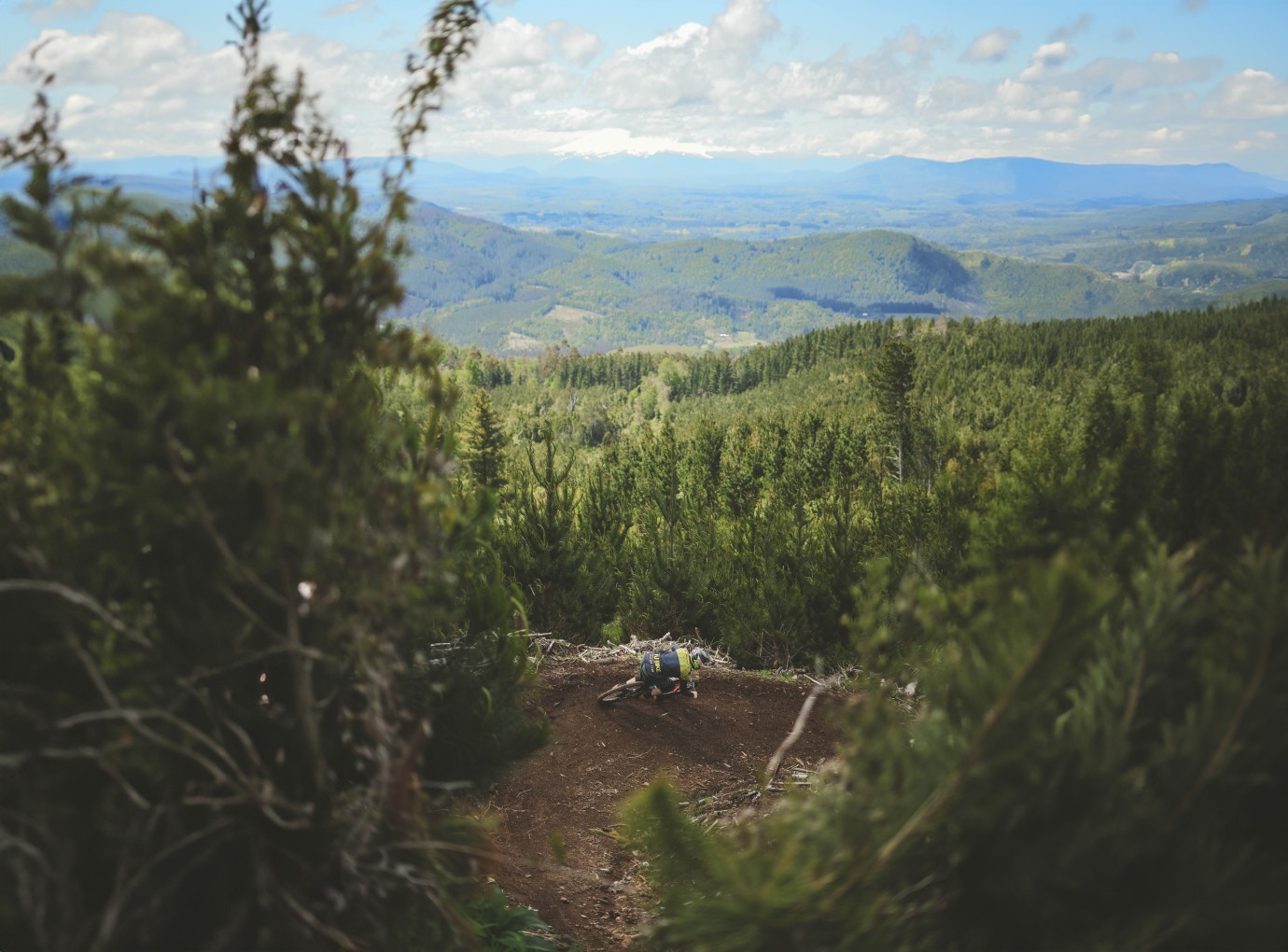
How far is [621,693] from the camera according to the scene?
940 cm

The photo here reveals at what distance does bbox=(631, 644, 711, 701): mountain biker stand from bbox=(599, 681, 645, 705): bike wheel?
0.33ft

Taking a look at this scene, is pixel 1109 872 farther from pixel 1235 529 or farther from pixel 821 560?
pixel 821 560

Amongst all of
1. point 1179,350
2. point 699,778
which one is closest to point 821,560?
point 699,778

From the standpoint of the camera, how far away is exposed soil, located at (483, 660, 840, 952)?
239 inches

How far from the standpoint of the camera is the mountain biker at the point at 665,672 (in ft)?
30.3

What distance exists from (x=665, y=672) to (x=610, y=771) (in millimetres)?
1666

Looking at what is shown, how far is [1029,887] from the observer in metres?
2.09

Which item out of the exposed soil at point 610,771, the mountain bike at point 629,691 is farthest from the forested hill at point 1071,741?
the mountain bike at point 629,691

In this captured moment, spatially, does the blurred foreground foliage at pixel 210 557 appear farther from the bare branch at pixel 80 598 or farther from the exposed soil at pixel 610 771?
the exposed soil at pixel 610 771

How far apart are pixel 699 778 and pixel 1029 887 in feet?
20.0

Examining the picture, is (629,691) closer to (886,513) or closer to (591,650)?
(591,650)

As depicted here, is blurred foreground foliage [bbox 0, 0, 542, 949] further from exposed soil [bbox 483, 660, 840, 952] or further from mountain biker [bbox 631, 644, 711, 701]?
mountain biker [bbox 631, 644, 711, 701]

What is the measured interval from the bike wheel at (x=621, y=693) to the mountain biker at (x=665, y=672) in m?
0.10

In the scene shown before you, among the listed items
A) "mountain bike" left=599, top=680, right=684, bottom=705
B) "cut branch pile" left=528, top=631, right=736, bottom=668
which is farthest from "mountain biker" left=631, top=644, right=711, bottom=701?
"cut branch pile" left=528, top=631, right=736, bottom=668
